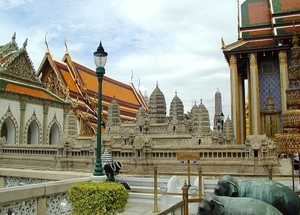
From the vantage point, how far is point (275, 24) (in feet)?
71.5

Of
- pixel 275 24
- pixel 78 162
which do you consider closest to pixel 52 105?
pixel 78 162

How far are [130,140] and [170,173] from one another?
7522mm

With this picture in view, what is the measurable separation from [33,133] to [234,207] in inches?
1081

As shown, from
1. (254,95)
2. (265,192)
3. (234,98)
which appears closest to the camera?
(265,192)

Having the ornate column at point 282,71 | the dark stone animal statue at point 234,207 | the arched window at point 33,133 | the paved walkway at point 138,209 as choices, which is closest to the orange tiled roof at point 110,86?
the arched window at point 33,133

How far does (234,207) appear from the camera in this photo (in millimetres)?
3498

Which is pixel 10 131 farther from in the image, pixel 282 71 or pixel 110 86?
pixel 282 71

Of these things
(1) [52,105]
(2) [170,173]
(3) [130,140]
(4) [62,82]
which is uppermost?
(4) [62,82]

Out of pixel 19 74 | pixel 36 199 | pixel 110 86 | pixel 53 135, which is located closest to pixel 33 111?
pixel 19 74

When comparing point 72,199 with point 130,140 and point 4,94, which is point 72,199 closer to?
point 130,140

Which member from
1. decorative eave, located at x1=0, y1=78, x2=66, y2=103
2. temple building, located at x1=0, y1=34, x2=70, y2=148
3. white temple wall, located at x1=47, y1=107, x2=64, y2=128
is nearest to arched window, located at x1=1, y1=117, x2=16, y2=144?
temple building, located at x1=0, y1=34, x2=70, y2=148

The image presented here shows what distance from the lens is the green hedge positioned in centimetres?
531

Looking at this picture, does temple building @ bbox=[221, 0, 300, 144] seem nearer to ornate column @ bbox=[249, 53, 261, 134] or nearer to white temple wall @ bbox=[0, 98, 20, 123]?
ornate column @ bbox=[249, 53, 261, 134]

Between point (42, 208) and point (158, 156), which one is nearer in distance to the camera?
point (42, 208)
